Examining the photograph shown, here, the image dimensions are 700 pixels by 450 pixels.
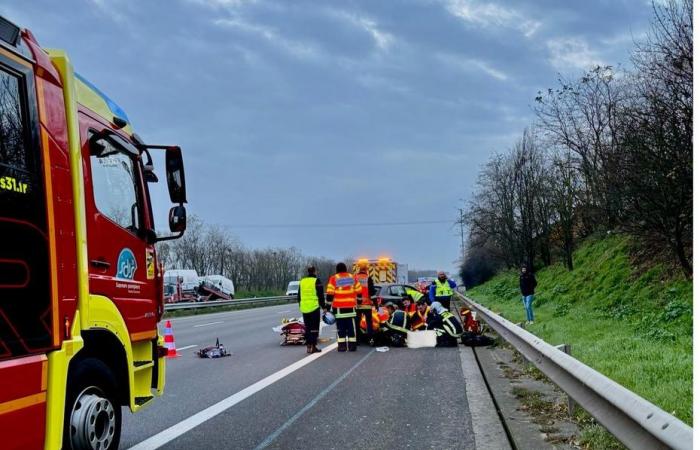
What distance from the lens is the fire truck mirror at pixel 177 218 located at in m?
5.29

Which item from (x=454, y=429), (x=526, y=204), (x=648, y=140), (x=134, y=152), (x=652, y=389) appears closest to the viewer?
(x=134, y=152)

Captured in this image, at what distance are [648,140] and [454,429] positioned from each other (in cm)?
1014

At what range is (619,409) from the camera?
357cm

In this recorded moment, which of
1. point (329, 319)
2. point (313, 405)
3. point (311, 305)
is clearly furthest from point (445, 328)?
point (313, 405)

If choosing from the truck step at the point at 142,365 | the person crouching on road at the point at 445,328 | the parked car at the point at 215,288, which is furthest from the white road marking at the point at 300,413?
the parked car at the point at 215,288

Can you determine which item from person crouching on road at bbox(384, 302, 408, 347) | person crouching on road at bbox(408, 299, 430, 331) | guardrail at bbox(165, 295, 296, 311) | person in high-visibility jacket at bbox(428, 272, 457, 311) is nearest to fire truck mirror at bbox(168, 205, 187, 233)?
person crouching on road at bbox(384, 302, 408, 347)

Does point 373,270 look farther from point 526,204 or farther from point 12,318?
point 12,318

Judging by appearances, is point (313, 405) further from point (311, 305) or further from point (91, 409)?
point (311, 305)

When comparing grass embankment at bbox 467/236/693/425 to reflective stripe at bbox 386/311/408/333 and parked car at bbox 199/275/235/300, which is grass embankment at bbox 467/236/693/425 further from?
parked car at bbox 199/275/235/300

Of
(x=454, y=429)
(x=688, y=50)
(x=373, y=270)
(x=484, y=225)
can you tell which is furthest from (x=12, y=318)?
(x=484, y=225)

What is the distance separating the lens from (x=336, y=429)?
19.8 feet

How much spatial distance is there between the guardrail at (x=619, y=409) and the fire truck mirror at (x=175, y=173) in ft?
11.2

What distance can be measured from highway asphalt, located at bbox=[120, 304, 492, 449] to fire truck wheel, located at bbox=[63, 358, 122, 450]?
1.37m

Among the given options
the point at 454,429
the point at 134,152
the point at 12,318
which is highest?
the point at 134,152
